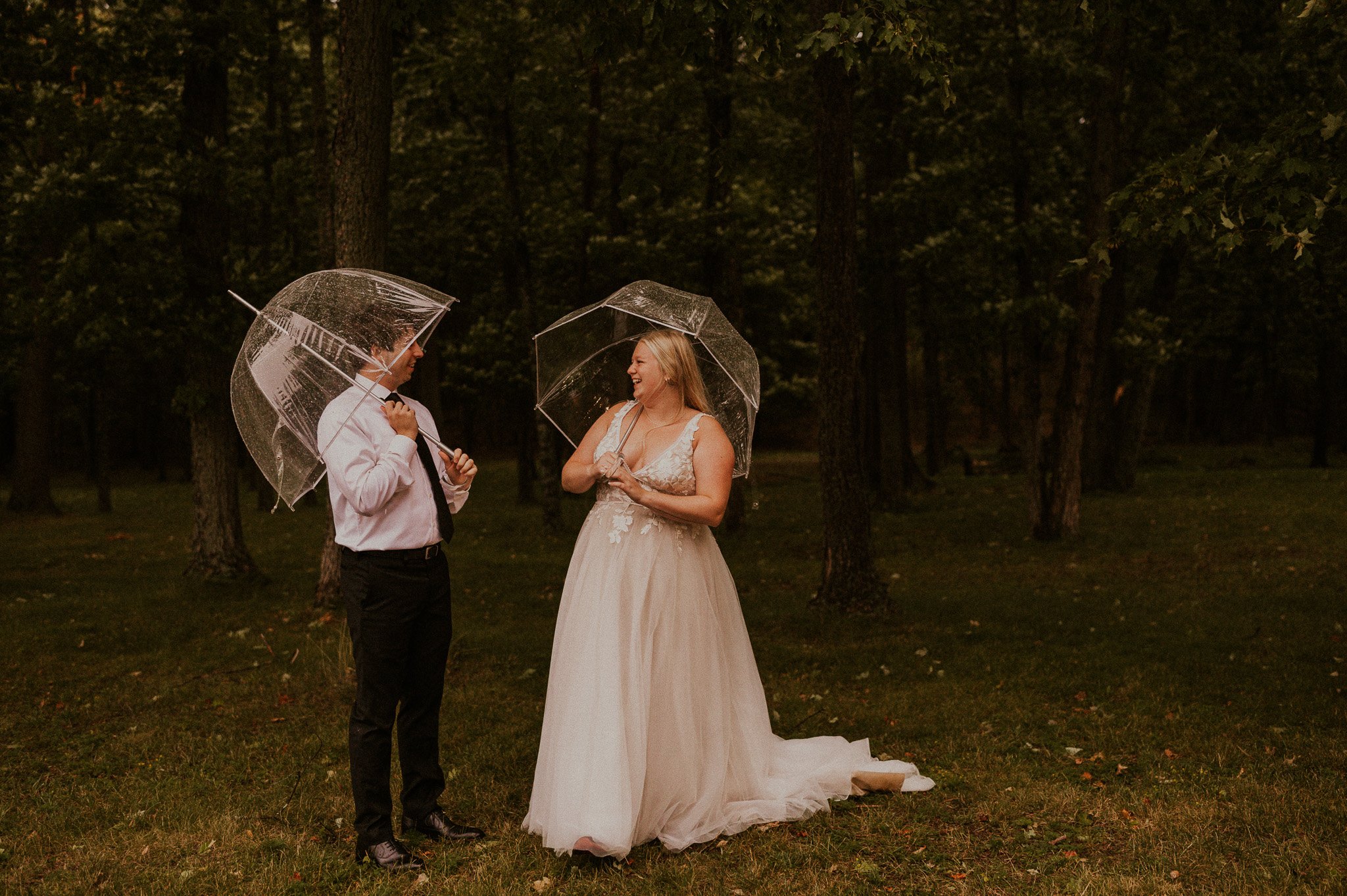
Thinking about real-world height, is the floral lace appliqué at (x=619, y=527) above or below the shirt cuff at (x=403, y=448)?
below

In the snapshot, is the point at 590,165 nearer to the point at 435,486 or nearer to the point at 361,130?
the point at 361,130

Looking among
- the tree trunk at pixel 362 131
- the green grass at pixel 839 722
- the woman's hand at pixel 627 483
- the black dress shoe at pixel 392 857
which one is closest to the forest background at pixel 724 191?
the tree trunk at pixel 362 131

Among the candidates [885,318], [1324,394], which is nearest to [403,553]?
[885,318]

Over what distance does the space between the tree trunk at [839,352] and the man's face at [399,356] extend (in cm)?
623

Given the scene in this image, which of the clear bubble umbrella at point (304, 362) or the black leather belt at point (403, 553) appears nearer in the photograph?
the clear bubble umbrella at point (304, 362)

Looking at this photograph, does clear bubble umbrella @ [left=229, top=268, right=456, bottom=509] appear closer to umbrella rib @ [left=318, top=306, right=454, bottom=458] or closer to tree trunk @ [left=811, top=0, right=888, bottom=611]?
umbrella rib @ [left=318, top=306, right=454, bottom=458]

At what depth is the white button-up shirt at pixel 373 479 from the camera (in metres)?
4.86

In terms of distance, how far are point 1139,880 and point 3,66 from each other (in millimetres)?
14248

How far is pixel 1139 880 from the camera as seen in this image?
5008mm

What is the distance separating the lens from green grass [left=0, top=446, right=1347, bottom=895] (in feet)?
17.3

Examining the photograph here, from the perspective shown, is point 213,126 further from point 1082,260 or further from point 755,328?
point 755,328

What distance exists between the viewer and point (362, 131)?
9.90 metres

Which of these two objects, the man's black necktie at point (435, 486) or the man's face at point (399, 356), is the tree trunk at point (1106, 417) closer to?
the man's black necktie at point (435, 486)

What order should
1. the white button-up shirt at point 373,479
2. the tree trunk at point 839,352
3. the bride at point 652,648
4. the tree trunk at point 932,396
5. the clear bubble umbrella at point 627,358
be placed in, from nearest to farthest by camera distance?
the white button-up shirt at point 373,479, the bride at point 652,648, the clear bubble umbrella at point 627,358, the tree trunk at point 839,352, the tree trunk at point 932,396
